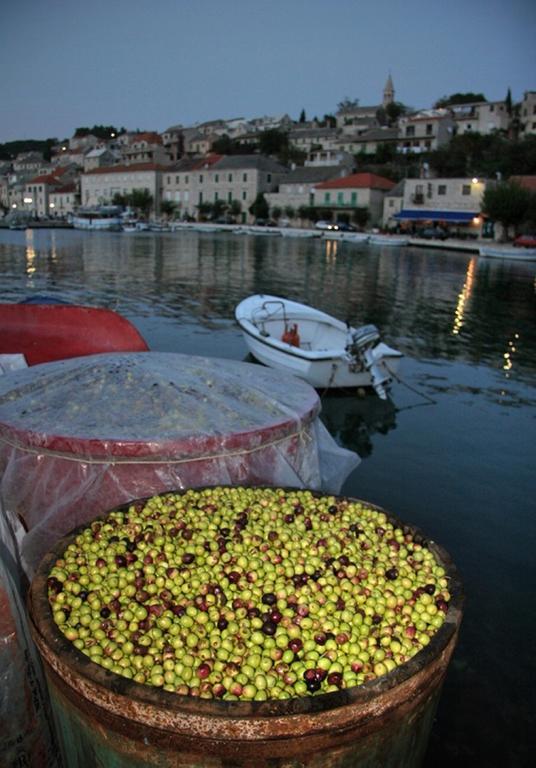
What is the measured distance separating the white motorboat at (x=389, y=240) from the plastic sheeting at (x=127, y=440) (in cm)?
5685

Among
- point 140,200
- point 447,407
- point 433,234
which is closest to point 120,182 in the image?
point 140,200

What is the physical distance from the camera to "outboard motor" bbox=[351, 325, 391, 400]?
12031mm

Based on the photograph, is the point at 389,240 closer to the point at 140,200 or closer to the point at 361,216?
the point at 361,216

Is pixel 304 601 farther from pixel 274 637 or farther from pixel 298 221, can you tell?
pixel 298 221

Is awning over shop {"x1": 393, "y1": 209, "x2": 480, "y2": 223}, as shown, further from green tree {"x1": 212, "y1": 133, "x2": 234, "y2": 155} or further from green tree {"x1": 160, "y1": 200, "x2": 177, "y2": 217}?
green tree {"x1": 212, "y1": 133, "x2": 234, "y2": 155}

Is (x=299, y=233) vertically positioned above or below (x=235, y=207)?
below

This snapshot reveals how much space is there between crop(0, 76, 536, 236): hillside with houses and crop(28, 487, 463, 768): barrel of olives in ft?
189

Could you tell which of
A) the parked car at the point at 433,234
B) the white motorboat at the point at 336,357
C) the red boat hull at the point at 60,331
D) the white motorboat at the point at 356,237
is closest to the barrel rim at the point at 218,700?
the red boat hull at the point at 60,331

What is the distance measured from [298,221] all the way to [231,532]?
81.0 metres

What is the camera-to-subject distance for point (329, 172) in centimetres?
7850

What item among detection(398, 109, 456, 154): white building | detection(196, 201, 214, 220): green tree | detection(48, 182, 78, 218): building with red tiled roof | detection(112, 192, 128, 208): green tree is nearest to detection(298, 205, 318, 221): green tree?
detection(196, 201, 214, 220): green tree

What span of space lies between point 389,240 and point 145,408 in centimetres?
5846

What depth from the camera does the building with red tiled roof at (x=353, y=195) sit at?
233 ft

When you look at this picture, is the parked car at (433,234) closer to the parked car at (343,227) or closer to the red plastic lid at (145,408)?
the parked car at (343,227)
